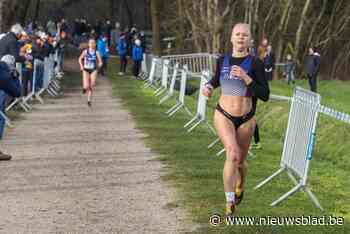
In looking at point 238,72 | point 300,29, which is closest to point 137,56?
point 300,29

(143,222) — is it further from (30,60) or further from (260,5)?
(260,5)

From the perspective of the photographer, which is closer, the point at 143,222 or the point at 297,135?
the point at 143,222

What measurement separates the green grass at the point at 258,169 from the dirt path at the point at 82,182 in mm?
288

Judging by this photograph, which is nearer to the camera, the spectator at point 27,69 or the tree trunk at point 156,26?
the spectator at point 27,69

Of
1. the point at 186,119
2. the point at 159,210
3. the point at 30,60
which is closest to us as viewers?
the point at 159,210

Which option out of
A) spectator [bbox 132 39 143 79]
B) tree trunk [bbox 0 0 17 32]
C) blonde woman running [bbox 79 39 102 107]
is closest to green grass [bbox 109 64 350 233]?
blonde woman running [bbox 79 39 102 107]

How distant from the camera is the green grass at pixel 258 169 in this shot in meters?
11.1

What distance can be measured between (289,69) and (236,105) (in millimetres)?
34351

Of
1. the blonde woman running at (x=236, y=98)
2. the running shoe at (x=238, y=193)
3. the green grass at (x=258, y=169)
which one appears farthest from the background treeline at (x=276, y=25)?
the blonde woman running at (x=236, y=98)

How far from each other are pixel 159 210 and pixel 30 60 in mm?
15842

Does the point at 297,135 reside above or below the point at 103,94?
above

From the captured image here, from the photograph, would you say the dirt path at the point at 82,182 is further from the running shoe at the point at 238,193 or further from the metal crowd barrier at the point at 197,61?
the metal crowd barrier at the point at 197,61

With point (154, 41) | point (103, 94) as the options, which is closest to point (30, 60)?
point (103, 94)

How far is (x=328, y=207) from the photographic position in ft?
38.6
